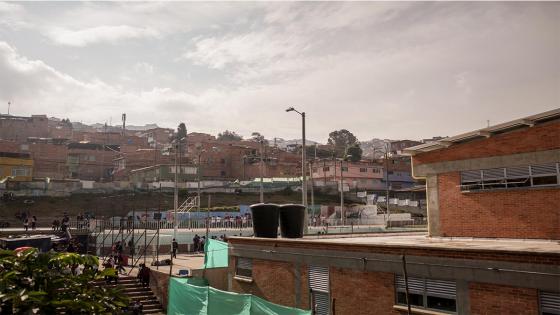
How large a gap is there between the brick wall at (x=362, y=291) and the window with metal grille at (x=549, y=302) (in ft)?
13.8

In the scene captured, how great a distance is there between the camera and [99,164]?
3898 inches

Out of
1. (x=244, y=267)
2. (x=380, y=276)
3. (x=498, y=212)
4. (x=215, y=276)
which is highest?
(x=498, y=212)

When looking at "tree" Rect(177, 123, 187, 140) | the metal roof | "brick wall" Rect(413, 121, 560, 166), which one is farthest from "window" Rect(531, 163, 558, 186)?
"tree" Rect(177, 123, 187, 140)

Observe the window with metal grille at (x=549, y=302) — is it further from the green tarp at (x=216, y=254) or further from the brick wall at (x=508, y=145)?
the green tarp at (x=216, y=254)

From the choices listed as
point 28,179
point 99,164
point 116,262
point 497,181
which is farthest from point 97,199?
point 497,181

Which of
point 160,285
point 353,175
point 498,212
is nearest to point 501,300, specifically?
point 498,212

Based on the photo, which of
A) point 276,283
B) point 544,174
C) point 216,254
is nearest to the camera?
point 544,174

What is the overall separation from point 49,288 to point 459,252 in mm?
10227

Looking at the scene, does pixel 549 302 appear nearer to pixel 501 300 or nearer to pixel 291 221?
pixel 501 300

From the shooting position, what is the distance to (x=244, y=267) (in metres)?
20.5

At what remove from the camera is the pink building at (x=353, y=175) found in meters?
94.8

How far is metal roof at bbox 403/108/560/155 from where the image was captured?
16.6 m

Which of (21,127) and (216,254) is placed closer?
(216,254)

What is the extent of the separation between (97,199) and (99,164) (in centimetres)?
2866
